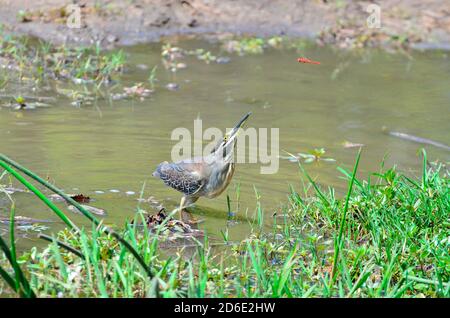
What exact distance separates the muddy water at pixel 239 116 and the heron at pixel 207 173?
9.1 inches

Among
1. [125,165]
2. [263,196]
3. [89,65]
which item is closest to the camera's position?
[263,196]

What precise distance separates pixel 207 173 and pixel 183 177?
218 millimetres

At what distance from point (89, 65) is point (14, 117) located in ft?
7.85

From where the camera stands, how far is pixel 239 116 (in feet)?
34.7

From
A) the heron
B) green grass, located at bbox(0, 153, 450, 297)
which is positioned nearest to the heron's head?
the heron

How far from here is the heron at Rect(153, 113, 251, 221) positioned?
7199 millimetres

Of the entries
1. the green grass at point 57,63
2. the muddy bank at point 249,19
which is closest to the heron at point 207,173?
the green grass at point 57,63

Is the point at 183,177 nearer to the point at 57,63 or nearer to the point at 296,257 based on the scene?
the point at 296,257

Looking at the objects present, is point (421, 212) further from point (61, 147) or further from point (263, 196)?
point (61, 147)

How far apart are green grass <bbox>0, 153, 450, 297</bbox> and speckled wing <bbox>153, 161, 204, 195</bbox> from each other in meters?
0.62

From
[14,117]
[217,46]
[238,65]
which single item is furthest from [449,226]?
[217,46]

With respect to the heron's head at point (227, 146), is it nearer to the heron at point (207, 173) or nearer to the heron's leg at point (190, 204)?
the heron at point (207, 173)

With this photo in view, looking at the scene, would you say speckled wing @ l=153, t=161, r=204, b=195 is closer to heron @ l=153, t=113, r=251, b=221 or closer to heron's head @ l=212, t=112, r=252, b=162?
heron @ l=153, t=113, r=251, b=221

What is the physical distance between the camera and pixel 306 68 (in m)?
14.0
